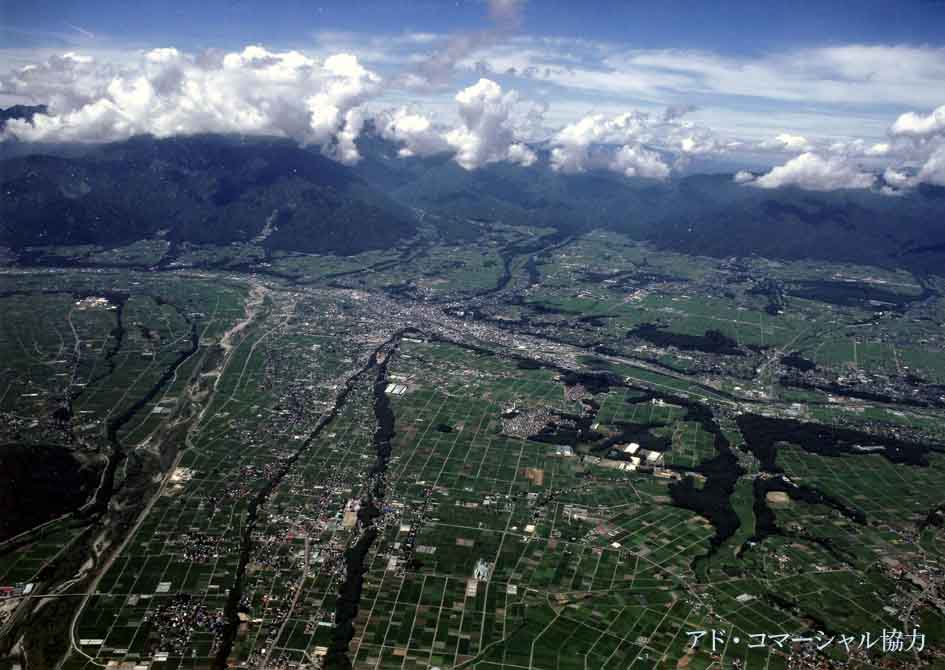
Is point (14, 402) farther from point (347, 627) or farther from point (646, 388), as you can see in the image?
point (646, 388)

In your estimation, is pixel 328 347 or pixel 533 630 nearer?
pixel 533 630

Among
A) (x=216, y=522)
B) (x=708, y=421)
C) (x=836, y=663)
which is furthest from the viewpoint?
Answer: (x=708, y=421)

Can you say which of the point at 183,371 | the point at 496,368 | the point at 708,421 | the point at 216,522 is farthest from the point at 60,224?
the point at 708,421

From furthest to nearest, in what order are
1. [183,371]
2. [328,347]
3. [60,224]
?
1. [60,224]
2. [328,347]
3. [183,371]

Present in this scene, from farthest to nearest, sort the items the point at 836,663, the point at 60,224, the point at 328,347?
the point at 60,224 → the point at 328,347 → the point at 836,663

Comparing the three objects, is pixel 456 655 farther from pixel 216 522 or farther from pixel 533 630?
pixel 216 522

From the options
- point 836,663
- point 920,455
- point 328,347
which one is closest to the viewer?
point 836,663

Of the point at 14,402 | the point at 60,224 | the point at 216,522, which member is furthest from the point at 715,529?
the point at 60,224

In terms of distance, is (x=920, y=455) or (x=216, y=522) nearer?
(x=216, y=522)

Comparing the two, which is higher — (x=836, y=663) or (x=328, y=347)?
A: (x=836, y=663)
